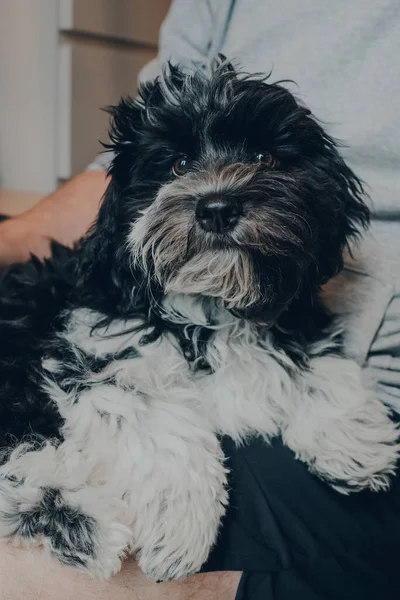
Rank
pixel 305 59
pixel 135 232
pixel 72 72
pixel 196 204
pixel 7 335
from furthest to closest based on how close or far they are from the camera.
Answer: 1. pixel 72 72
2. pixel 305 59
3. pixel 7 335
4. pixel 135 232
5. pixel 196 204

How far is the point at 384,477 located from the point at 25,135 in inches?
127

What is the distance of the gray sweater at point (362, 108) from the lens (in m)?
1.51

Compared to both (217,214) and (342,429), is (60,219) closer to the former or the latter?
(217,214)

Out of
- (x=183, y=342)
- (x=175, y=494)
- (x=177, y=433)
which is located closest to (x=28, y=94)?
(x=183, y=342)

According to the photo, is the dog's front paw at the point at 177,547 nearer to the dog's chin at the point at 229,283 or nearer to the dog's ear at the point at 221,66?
the dog's chin at the point at 229,283

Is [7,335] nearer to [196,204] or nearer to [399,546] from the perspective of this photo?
[196,204]

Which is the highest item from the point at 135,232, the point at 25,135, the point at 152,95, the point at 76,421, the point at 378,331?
the point at 152,95

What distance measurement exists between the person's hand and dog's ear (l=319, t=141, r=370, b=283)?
0.86 meters

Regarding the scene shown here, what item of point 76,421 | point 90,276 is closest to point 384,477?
point 76,421

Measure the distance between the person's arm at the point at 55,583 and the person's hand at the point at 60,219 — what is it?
1.04 m

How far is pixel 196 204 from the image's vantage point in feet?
3.94

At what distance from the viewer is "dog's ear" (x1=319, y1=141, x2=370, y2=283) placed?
4.57ft

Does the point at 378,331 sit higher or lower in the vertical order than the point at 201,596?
higher

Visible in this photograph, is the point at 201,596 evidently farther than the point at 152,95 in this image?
No
